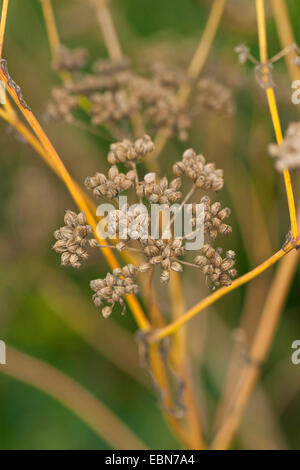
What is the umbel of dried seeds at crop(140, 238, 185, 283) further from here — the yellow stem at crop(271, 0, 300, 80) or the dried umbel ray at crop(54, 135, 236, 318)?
the yellow stem at crop(271, 0, 300, 80)

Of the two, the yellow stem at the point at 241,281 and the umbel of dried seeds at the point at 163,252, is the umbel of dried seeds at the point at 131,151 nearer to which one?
the umbel of dried seeds at the point at 163,252

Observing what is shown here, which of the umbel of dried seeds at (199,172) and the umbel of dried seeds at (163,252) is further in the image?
the umbel of dried seeds at (199,172)

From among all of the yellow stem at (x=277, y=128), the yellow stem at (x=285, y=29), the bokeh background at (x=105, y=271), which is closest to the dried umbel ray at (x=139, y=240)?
the yellow stem at (x=277, y=128)

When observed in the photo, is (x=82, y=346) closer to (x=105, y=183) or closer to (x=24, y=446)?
(x=24, y=446)

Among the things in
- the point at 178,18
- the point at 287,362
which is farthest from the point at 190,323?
the point at 178,18

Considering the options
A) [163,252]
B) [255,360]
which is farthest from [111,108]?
[255,360]
